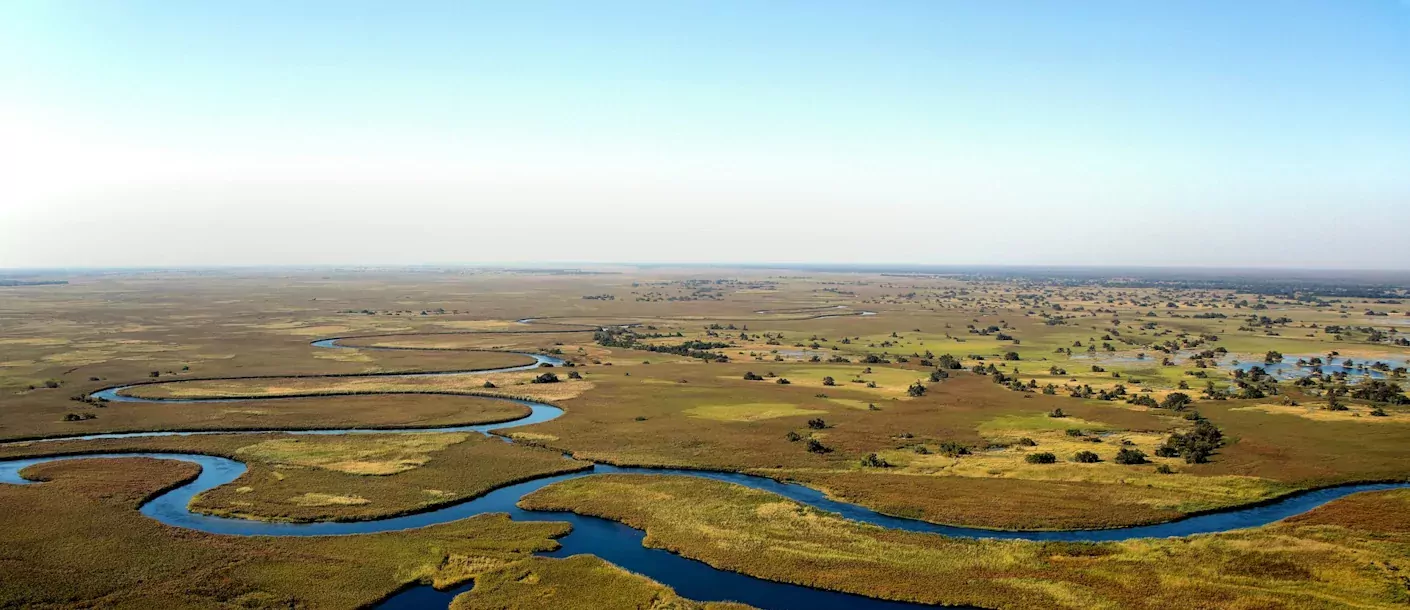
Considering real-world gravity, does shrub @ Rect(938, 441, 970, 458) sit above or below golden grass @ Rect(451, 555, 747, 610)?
above

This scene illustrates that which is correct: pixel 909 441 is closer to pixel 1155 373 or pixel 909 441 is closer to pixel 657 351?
pixel 1155 373

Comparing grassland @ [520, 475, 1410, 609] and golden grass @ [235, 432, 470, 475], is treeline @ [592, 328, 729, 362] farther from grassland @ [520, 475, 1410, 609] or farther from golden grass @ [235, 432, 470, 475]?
grassland @ [520, 475, 1410, 609]

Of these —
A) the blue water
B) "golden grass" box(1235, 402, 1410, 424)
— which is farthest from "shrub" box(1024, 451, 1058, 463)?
the blue water

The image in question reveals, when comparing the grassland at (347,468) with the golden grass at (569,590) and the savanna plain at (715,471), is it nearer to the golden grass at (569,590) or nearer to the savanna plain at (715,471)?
the savanna plain at (715,471)

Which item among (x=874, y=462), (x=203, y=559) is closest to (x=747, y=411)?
(x=874, y=462)

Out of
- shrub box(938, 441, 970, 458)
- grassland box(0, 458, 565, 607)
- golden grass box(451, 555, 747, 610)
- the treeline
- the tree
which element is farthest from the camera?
the treeline

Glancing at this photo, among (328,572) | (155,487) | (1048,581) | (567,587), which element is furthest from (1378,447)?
(155,487)

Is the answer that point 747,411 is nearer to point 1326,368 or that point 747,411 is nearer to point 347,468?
point 347,468
